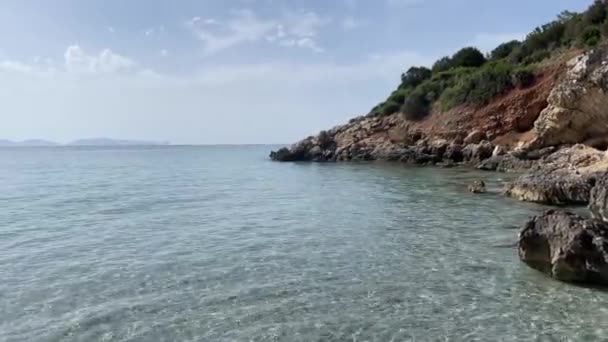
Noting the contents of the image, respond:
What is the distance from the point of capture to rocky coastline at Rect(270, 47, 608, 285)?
32.9 feet

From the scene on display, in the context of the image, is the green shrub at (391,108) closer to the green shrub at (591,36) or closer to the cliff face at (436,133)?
the cliff face at (436,133)

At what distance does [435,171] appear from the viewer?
122ft

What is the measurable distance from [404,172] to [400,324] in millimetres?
30182

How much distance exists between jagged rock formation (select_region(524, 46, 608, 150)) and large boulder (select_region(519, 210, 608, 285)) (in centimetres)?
2043

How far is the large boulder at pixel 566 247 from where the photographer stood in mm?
9531

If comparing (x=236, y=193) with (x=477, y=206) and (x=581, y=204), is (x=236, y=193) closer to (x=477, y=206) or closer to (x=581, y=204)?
(x=477, y=206)

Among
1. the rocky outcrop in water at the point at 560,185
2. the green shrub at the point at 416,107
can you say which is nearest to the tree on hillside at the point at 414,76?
the green shrub at the point at 416,107

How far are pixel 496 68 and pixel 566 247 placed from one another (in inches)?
1793

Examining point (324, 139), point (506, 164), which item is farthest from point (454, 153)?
point (324, 139)

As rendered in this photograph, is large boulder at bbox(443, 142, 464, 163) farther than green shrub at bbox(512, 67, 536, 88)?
No

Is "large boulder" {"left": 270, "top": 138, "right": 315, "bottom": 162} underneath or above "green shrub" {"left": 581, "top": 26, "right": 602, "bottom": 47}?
underneath

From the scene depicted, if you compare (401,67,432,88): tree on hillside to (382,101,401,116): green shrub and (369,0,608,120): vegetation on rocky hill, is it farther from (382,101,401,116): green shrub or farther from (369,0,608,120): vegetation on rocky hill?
(382,101,401,116): green shrub

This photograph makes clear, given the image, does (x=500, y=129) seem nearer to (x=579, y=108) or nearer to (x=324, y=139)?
(x=579, y=108)

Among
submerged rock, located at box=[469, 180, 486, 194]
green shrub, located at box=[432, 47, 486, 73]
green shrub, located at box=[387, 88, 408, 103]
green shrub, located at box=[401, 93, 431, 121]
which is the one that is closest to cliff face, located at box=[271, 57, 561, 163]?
green shrub, located at box=[401, 93, 431, 121]
